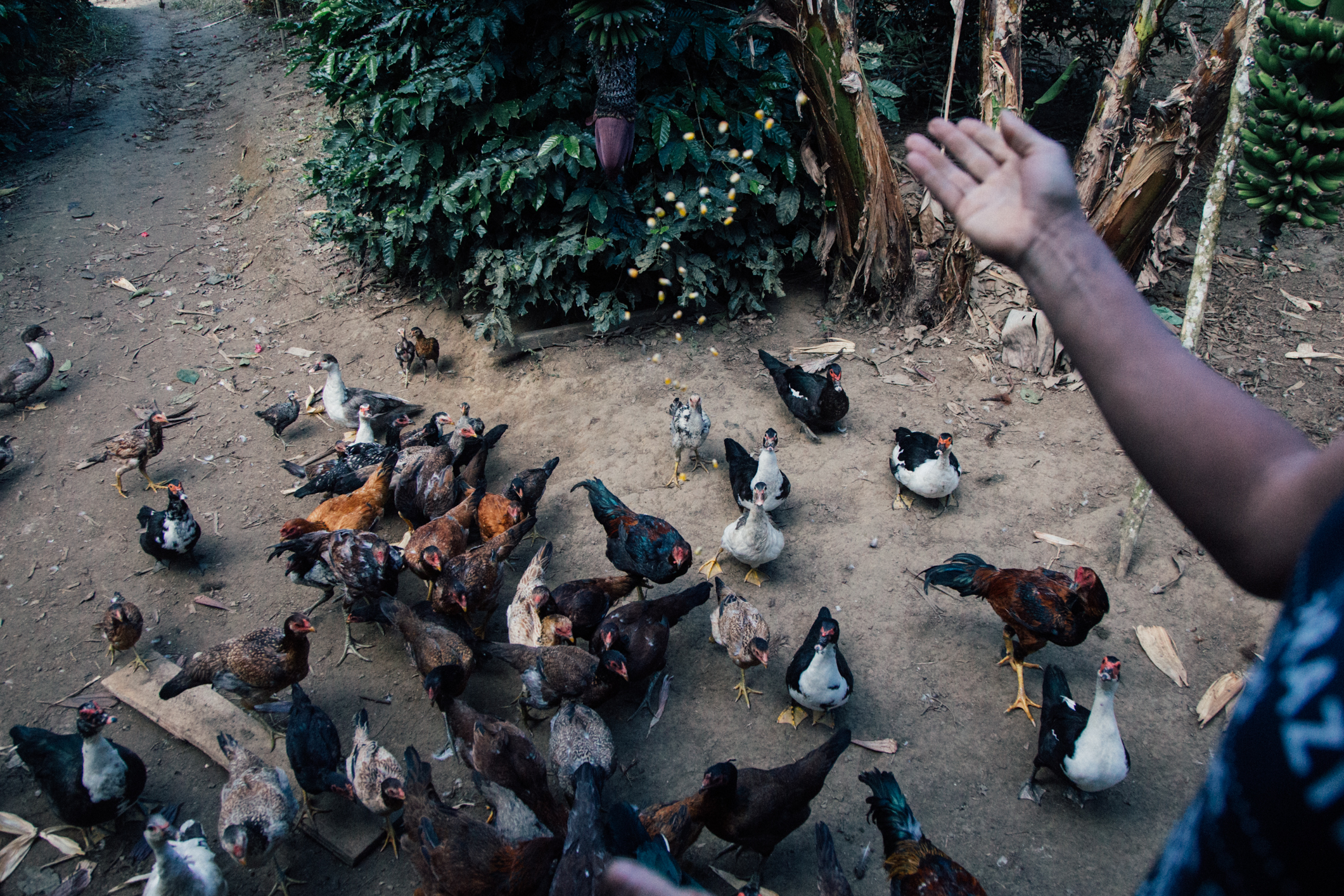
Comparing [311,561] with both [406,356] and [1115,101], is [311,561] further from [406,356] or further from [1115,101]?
[1115,101]

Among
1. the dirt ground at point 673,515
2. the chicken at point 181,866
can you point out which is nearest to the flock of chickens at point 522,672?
the chicken at point 181,866

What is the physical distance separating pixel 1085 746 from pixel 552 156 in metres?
6.53

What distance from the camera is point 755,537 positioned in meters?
5.54

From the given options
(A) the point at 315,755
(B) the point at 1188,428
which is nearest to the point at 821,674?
(A) the point at 315,755

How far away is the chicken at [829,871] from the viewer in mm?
3494

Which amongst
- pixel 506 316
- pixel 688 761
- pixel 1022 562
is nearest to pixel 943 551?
pixel 1022 562

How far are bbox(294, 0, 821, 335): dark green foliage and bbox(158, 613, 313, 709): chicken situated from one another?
13.3 feet

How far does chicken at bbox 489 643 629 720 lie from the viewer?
4.69 m

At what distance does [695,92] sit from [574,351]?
297 cm

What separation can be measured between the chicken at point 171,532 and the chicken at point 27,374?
9.86 ft

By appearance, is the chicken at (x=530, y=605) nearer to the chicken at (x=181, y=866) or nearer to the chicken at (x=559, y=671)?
the chicken at (x=559, y=671)

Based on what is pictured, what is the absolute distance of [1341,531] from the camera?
87cm

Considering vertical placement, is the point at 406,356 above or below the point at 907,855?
below

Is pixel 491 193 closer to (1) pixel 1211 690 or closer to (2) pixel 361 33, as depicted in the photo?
(2) pixel 361 33
